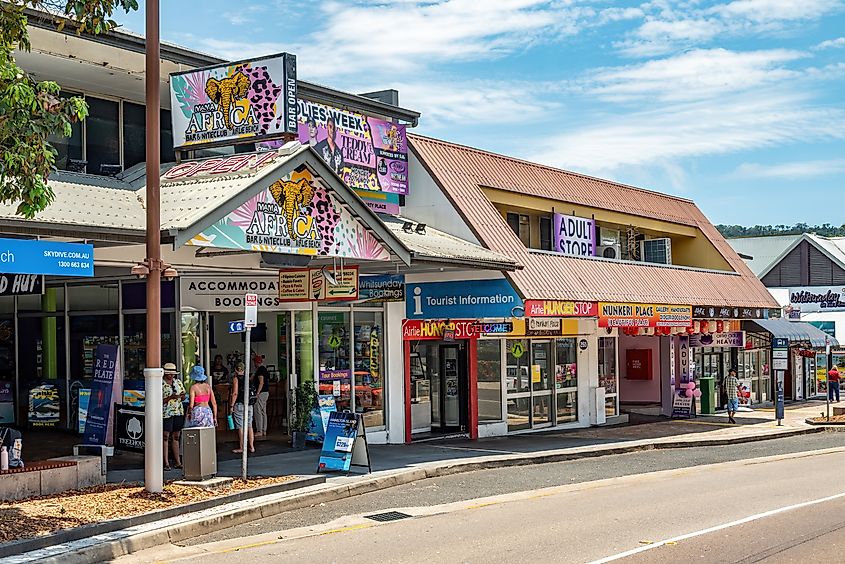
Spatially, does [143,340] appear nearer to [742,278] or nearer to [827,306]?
[742,278]

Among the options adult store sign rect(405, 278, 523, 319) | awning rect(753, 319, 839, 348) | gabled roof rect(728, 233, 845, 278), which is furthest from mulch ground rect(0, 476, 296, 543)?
gabled roof rect(728, 233, 845, 278)

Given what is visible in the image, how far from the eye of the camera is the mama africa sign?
1512 cm

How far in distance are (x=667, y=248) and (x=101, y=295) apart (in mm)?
18906

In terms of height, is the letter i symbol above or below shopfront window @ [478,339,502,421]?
above

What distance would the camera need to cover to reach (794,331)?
39.1 metres

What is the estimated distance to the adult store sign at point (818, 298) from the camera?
51531 mm

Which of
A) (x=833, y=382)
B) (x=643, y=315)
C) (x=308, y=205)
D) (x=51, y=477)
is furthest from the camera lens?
(x=833, y=382)

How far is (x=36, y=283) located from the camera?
61.2 ft

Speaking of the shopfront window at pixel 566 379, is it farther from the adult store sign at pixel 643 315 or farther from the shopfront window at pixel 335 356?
the shopfront window at pixel 335 356

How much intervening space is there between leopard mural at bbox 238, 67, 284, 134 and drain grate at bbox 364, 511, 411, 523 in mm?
6483

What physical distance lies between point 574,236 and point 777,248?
1401 inches

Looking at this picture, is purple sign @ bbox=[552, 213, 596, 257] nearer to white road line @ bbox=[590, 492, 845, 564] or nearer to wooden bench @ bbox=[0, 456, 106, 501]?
white road line @ bbox=[590, 492, 845, 564]

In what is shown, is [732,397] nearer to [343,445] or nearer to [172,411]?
[343,445]

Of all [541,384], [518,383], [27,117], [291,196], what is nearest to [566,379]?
[541,384]
